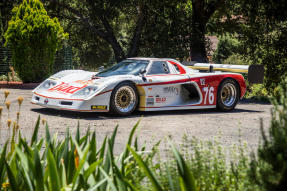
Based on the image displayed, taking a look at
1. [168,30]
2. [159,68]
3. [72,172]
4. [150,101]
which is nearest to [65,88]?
[150,101]

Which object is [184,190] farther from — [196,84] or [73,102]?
[196,84]

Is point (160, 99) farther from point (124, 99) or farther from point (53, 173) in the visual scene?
point (53, 173)

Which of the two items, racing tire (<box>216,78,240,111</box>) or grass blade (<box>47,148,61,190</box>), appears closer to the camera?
grass blade (<box>47,148,61,190</box>)

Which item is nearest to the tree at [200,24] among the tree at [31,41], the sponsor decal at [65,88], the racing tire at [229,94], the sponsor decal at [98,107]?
the tree at [31,41]

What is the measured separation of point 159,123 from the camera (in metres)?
9.23

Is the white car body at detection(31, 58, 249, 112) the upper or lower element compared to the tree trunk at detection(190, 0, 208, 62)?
lower

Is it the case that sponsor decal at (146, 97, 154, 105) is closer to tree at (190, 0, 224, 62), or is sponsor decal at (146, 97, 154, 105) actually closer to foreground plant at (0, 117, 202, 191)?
foreground plant at (0, 117, 202, 191)

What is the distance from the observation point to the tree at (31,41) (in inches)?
707

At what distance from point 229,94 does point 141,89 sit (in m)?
2.75

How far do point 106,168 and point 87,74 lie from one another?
26.2 feet

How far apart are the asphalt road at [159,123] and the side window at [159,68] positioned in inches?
37.1

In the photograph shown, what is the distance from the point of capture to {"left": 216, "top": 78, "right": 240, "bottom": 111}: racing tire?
38.5 feet

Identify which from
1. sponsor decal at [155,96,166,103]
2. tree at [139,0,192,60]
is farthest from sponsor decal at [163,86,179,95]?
tree at [139,0,192,60]

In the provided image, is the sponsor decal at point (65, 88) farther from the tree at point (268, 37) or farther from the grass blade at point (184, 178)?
the grass blade at point (184, 178)
